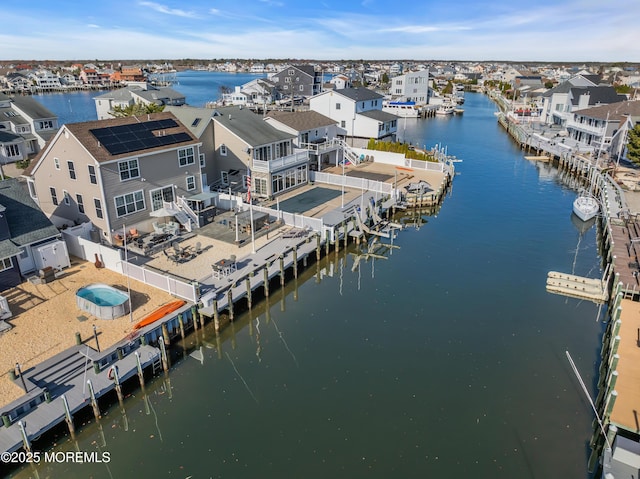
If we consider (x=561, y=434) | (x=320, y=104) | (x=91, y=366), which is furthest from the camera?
(x=320, y=104)

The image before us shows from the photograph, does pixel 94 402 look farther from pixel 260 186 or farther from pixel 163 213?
pixel 260 186

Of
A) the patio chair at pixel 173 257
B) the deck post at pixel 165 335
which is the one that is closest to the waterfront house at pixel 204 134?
the patio chair at pixel 173 257

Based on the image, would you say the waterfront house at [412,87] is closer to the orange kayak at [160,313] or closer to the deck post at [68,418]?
the orange kayak at [160,313]

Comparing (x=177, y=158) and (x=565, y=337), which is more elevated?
(x=177, y=158)

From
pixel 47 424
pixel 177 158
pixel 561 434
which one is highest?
pixel 177 158

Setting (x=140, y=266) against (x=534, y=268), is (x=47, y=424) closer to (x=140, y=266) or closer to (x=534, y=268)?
(x=140, y=266)

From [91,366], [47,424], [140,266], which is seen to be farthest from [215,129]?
[47,424]
